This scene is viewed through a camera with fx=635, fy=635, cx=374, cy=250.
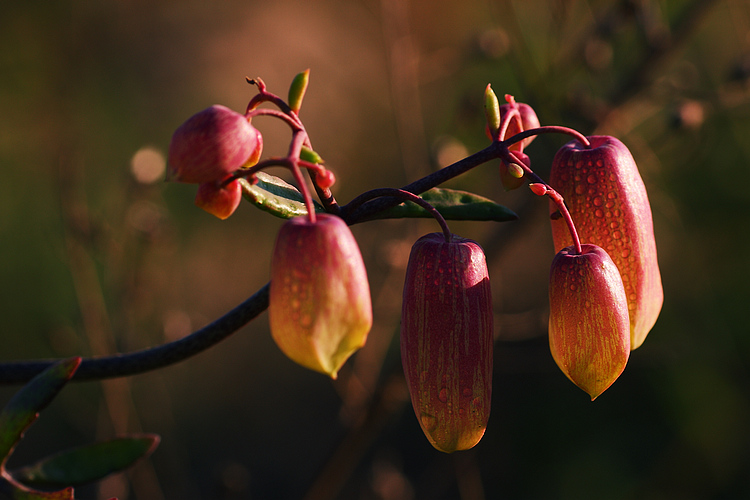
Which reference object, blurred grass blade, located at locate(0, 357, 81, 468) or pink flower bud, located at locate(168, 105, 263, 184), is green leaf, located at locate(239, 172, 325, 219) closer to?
pink flower bud, located at locate(168, 105, 263, 184)

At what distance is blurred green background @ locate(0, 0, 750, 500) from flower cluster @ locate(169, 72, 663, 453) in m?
0.53

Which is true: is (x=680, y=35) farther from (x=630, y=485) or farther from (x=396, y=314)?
(x=630, y=485)

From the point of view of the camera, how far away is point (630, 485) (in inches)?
63.7

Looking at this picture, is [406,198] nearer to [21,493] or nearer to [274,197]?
[274,197]

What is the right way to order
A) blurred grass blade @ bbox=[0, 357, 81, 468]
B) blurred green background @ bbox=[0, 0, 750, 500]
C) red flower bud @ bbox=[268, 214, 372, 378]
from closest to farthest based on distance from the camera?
red flower bud @ bbox=[268, 214, 372, 378] < blurred grass blade @ bbox=[0, 357, 81, 468] < blurred green background @ bbox=[0, 0, 750, 500]

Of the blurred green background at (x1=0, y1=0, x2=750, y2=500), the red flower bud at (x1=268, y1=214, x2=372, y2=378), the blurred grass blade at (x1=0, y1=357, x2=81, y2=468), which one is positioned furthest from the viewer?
the blurred green background at (x1=0, y1=0, x2=750, y2=500)

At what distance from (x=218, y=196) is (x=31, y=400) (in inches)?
8.5

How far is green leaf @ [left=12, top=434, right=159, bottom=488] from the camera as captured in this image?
501 millimetres

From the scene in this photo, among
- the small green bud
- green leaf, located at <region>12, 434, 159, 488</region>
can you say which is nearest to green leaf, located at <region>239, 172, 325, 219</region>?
the small green bud

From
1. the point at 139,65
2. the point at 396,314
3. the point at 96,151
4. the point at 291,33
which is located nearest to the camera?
the point at 396,314

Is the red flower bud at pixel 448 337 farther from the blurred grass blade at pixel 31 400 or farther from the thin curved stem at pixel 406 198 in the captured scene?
the blurred grass blade at pixel 31 400

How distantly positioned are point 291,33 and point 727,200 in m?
1.89

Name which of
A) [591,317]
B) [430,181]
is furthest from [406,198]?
[591,317]

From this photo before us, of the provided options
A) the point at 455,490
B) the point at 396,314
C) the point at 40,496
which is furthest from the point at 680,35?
the point at 455,490
